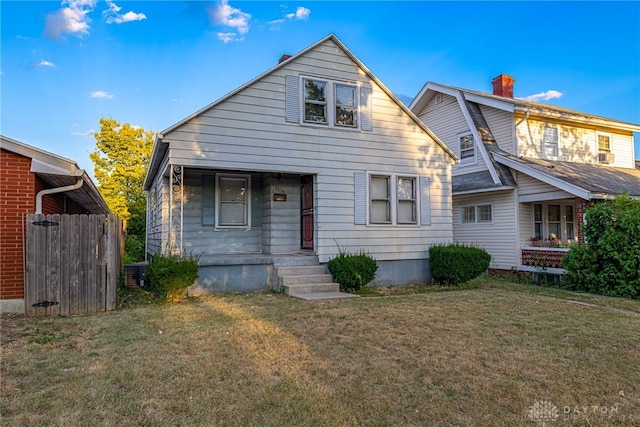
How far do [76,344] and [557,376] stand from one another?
5502 mm

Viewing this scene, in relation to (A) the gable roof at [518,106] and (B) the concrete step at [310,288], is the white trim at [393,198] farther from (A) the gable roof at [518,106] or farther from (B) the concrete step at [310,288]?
(A) the gable roof at [518,106]

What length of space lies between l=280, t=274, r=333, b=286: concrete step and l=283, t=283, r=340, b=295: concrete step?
0.58 feet

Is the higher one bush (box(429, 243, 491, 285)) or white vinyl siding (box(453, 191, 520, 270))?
white vinyl siding (box(453, 191, 520, 270))

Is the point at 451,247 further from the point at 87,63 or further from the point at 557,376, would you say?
the point at 87,63

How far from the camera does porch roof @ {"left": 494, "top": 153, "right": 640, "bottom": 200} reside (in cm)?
1125

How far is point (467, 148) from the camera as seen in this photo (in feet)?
51.2

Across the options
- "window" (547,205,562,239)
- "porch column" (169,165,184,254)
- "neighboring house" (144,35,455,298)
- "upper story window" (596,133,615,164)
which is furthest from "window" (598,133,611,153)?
"porch column" (169,165,184,254)

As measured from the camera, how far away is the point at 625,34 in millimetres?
16078

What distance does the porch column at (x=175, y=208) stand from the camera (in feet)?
29.7

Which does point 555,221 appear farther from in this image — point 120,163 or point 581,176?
point 120,163

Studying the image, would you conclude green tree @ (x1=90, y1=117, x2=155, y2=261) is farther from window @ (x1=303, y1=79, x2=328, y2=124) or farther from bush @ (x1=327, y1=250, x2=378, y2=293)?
bush @ (x1=327, y1=250, x2=378, y2=293)

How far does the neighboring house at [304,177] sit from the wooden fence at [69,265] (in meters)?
2.09

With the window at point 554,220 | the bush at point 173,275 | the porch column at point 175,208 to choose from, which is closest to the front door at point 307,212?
the porch column at point 175,208

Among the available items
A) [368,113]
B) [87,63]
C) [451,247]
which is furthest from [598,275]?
[87,63]
